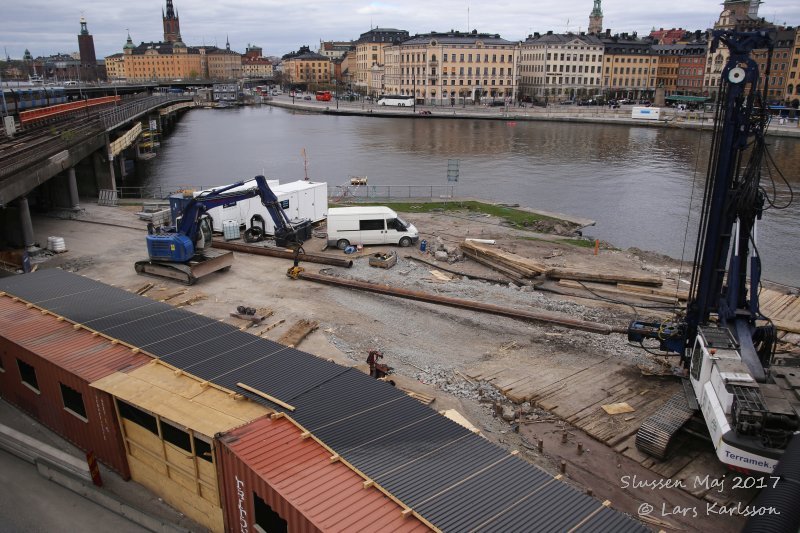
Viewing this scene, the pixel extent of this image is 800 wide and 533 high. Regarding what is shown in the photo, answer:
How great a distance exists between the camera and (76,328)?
51.9ft

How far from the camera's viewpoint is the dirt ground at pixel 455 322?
14500mm

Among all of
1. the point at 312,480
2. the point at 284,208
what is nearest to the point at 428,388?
the point at 312,480

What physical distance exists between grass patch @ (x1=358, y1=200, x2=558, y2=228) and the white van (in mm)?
10312

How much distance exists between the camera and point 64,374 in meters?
13.7

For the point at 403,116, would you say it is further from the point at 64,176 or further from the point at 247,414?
the point at 247,414

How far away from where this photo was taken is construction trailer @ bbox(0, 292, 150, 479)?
13.3 meters

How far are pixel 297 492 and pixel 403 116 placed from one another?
135802mm

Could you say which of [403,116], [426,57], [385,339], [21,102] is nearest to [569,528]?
[385,339]

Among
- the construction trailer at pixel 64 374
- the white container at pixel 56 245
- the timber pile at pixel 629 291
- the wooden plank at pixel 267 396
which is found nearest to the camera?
the wooden plank at pixel 267 396

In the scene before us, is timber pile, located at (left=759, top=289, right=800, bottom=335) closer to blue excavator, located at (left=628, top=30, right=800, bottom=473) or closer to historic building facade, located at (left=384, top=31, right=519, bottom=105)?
blue excavator, located at (left=628, top=30, right=800, bottom=473)

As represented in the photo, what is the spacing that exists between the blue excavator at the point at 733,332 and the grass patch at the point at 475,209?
2326 cm

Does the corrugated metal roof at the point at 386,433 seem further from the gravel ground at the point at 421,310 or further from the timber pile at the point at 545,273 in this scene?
the timber pile at the point at 545,273

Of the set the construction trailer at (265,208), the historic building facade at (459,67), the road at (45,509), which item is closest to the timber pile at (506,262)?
the construction trailer at (265,208)

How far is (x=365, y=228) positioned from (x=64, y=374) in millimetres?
19756
